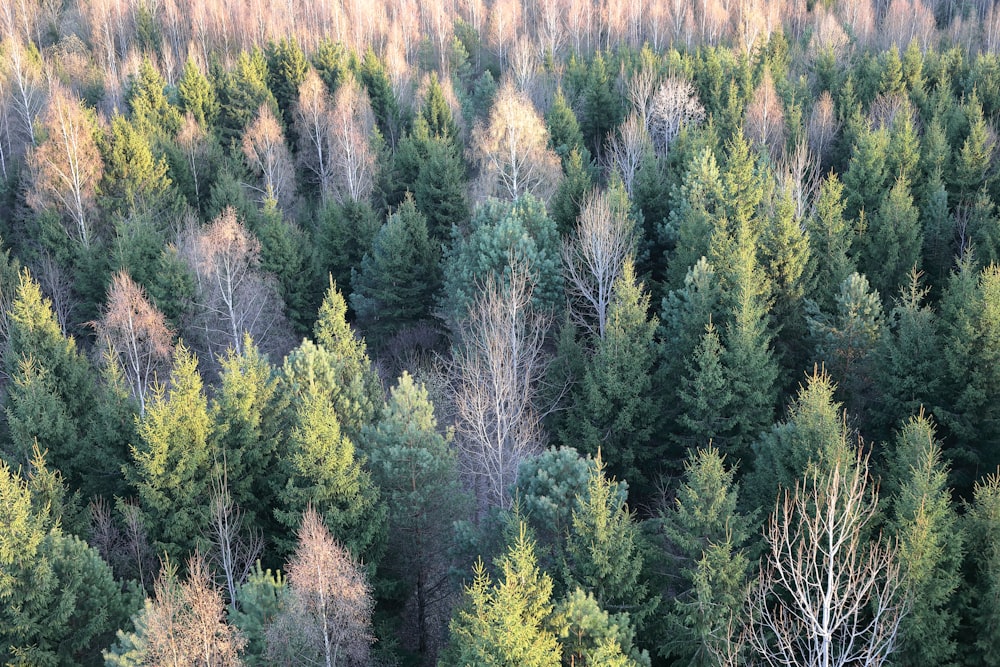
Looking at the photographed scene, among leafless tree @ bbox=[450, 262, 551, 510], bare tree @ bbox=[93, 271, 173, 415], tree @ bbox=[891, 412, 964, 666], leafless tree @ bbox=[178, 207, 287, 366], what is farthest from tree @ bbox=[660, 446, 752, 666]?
bare tree @ bbox=[93, 271, 173, 415]

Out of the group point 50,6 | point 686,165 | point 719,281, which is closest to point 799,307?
point 719,281

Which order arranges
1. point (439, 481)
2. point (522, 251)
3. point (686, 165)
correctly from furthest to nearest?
point (686, 165) → point (522, 251) → point (439, 481)

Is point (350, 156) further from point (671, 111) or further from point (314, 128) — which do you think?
point (671, 111)

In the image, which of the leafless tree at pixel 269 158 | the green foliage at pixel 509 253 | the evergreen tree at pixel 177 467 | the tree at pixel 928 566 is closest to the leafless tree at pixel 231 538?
the evergreen tree at pixel 177 467

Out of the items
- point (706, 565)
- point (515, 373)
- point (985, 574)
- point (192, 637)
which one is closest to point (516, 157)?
point (515, 373)

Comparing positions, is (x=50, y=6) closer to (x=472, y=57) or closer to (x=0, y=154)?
(x=0, y=154)

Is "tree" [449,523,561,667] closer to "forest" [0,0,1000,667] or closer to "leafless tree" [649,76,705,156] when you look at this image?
"forest" [0,0,1000,667]

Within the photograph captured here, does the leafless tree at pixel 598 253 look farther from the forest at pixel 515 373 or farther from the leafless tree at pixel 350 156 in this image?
the leafless tree at pixel 350 156
